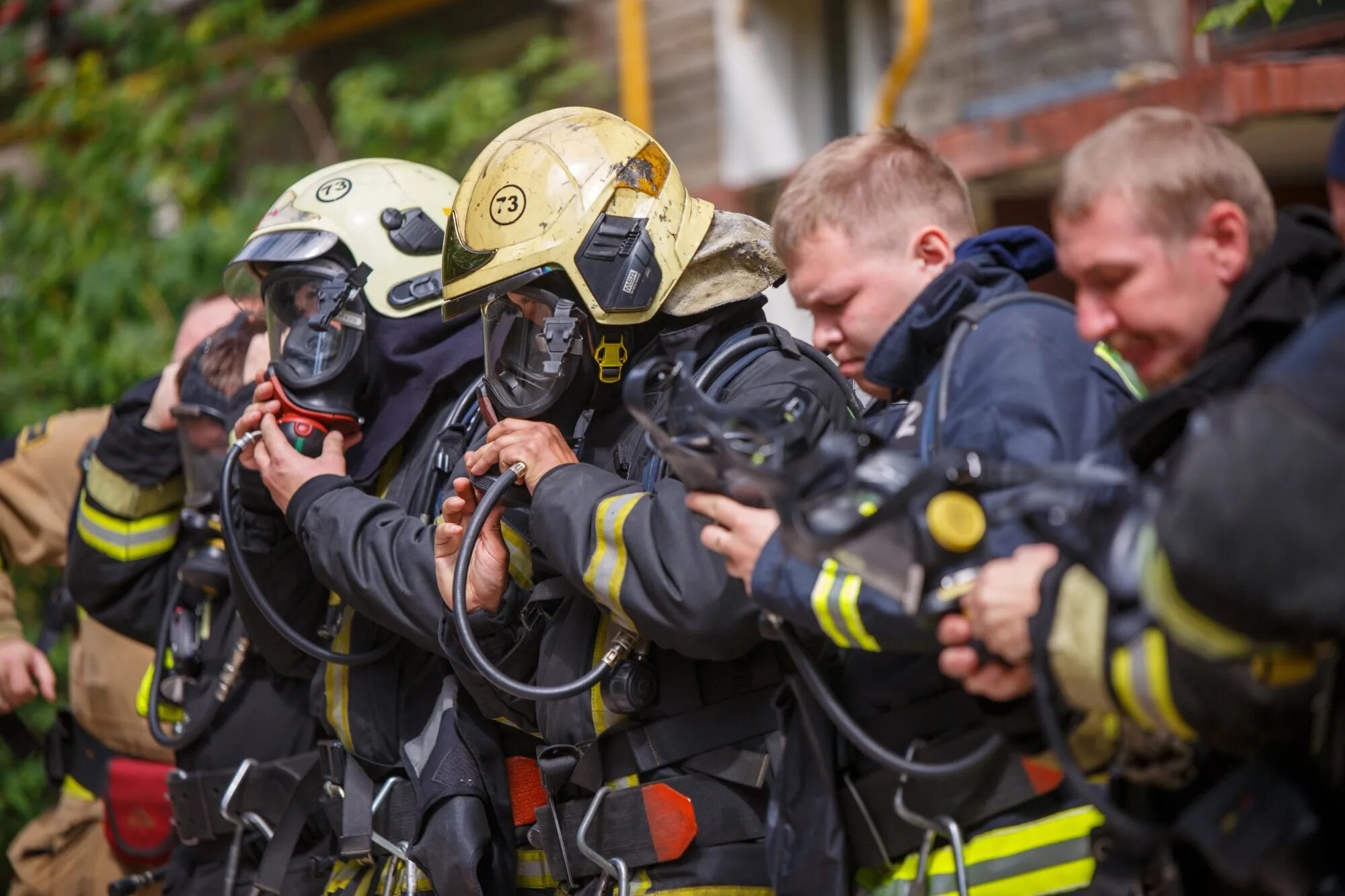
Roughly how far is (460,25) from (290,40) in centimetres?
102

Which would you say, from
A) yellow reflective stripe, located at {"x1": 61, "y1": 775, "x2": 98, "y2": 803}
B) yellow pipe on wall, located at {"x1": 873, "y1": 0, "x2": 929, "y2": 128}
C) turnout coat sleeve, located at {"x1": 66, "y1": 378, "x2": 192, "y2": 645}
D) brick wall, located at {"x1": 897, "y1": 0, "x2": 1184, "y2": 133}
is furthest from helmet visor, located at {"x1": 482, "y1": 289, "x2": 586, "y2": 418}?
yellow pipe on wall, located at {"x1": 873, "y1": 0, "x2": 929, "y2": 128}

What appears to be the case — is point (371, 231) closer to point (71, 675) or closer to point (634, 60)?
point (71, 675)

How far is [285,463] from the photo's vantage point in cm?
341

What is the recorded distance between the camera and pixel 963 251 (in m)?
2.50

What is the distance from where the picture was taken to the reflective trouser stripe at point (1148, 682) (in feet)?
5.80

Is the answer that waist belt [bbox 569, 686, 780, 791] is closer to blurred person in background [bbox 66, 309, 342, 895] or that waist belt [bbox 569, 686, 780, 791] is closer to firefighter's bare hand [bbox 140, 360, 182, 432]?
blurred person in background [bbox 66, 309, 342, 895]

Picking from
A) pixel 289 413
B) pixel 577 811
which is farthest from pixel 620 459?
A: pixel 289 413

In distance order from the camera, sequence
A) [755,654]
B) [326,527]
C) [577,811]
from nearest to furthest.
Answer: [755,654]
[577,811]
[326,527]

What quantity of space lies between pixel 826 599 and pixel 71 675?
315 cm

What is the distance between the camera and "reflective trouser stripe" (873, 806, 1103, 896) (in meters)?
2.17

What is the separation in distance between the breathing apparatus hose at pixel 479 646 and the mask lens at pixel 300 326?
821 millimetres

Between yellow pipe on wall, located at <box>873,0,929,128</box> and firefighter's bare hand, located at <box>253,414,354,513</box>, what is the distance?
13.3 feet

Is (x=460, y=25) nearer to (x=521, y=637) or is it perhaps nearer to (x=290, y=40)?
(x=290, y=40)

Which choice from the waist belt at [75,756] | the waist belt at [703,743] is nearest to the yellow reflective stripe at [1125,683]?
the waist belt at [703,743]
